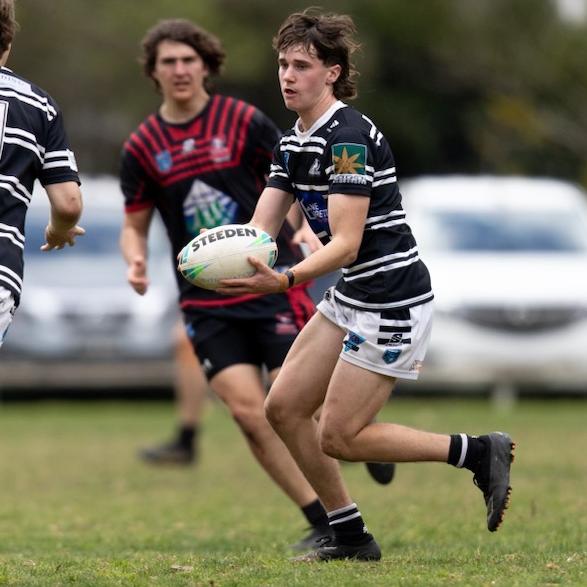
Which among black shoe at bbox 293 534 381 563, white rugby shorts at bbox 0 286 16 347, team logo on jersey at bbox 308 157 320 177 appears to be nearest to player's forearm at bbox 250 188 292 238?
team logo on jersey at bbox 308 157 320 177

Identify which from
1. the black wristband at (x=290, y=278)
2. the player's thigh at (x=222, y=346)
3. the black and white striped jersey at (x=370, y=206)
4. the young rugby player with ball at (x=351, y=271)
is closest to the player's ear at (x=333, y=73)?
the young rugby player with ball at (x=351, y=271)

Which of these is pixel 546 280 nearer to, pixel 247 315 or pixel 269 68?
pixel 247 315

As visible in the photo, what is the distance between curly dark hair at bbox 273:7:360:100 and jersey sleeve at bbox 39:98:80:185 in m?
1.00

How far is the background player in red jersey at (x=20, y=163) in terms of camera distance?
19.4 feet

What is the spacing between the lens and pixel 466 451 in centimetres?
654

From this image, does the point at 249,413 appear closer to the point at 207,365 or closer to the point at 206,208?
the point at 207,365

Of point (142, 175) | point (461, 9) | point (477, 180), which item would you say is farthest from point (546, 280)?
point (461, 9)

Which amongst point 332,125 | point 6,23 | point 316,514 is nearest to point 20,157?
point 6,23

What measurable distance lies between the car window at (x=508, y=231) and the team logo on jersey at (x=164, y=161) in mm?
8265

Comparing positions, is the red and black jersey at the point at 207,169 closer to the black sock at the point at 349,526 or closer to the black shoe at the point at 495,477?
the black sock at the point at 349,526

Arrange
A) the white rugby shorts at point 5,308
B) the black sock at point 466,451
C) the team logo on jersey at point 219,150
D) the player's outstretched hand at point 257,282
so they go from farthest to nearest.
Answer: the team logo on jersey at point 219,150, the black sock at point 466,451, the player's outstretched hand at point 257,282, the white rugby shorts at point 5,308

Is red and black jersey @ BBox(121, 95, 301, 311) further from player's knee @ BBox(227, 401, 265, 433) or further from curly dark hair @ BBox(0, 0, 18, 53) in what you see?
curly dark hair @ BBox(0, 0, 18, 53)

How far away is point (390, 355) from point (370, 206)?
620 mm

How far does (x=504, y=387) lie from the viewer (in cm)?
1616
